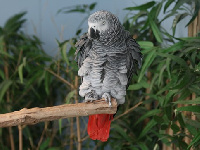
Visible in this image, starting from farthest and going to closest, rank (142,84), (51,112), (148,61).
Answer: (142,84), (148,61), (51,112)

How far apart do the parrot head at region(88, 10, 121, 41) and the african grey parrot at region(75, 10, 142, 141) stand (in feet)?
0.12

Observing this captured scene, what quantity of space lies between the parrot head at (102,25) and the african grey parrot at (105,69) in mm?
35

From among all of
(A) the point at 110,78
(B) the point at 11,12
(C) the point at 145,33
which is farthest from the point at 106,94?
A: (B) the point at 11,12

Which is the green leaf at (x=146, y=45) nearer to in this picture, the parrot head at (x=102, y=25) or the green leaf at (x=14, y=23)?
the parrot head at (x=102, y=25)

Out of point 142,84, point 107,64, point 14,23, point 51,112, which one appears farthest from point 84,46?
point 14,23

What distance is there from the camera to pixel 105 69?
799mm

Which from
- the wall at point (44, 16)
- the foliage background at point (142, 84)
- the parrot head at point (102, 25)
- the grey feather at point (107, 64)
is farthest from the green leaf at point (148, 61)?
the wall at point (44, 16)

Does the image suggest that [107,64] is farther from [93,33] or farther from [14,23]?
[14,23]

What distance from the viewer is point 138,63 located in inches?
32.7

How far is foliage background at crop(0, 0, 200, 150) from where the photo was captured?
979mm

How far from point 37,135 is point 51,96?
242mm

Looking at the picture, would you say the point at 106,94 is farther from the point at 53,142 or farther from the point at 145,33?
the point at 53,142

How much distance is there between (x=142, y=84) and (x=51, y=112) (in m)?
0.53

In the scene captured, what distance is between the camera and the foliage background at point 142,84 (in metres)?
0.98
